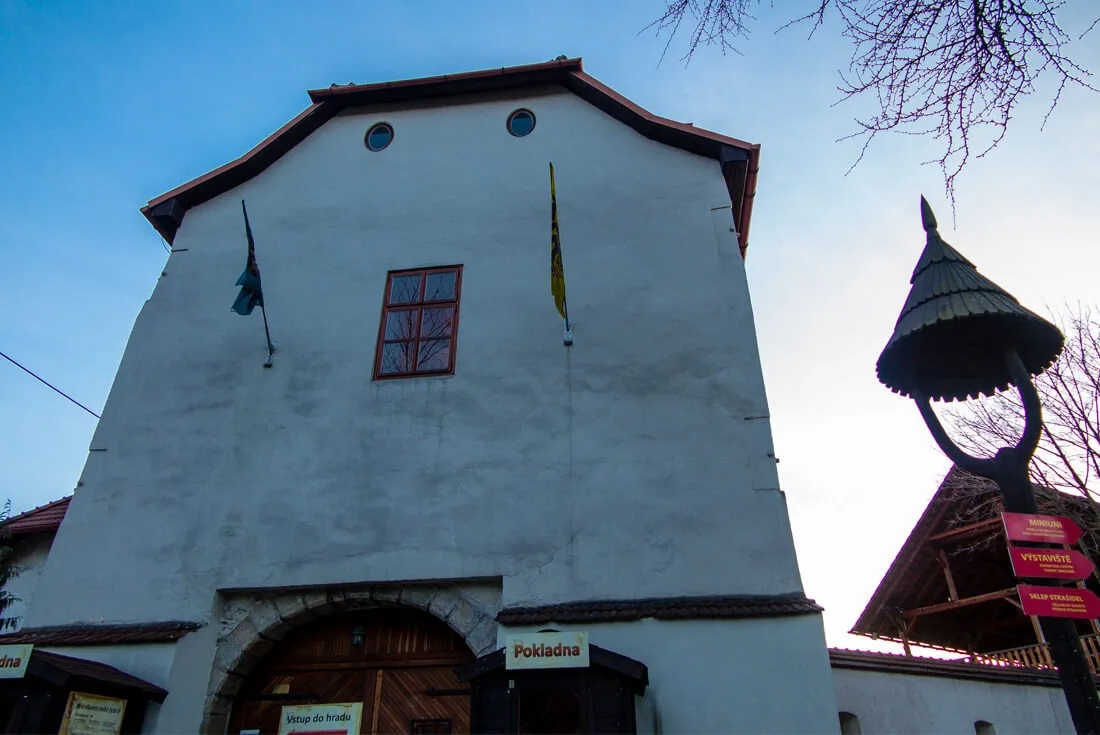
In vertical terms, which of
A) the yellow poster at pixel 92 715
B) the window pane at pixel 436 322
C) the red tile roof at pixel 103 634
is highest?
the window pane at pixel 436 322

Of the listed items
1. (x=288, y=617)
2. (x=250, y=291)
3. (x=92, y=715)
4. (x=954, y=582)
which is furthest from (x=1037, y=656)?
(x=92, y=715)

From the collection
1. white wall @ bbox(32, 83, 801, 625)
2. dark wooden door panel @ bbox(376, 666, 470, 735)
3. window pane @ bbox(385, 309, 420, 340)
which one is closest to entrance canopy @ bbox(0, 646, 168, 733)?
white wall @ bbox(32, 83, 801, 625)

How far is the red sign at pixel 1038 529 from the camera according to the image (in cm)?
412

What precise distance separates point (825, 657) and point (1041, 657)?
29.5ft

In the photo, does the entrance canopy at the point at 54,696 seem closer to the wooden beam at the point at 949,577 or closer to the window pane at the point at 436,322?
the window pane at the point at 436,322

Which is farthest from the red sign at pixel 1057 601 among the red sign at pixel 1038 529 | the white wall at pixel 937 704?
the white wall at pixel 937 704

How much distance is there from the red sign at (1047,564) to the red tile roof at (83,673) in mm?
6377

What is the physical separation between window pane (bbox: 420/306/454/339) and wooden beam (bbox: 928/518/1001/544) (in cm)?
1027

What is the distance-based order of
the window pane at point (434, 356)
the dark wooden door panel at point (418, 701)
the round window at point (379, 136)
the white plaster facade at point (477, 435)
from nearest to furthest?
the white plaster facade at point (477, 435), the dark wooden door panel at point (418, 701), the window pane at point (434, 356), the round window at point (379, 136)

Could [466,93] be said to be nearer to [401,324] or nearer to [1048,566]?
[401,324]

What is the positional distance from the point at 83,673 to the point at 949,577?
13940 mm

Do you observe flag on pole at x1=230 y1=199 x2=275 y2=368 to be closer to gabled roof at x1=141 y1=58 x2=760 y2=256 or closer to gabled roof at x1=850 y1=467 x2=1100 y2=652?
gabled roof at x1=141 y1=58 x2=760 y2=256

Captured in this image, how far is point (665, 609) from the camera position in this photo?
630 cm

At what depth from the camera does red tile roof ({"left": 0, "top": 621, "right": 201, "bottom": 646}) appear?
6.76 metres
